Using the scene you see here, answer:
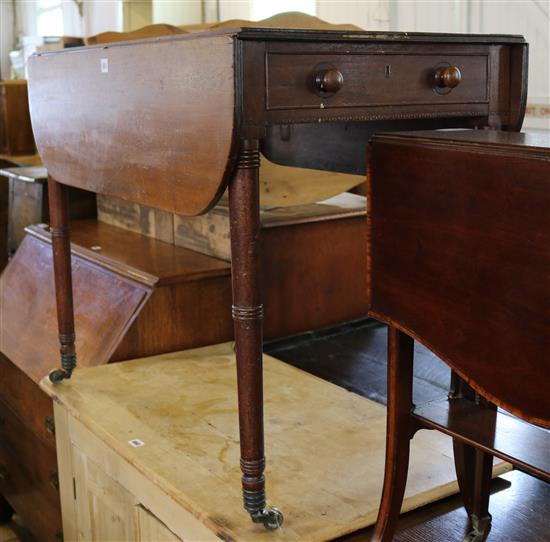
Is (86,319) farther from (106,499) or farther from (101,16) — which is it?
(101,16)

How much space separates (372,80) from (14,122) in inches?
181

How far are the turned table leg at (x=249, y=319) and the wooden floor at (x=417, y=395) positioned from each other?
193 millimetres

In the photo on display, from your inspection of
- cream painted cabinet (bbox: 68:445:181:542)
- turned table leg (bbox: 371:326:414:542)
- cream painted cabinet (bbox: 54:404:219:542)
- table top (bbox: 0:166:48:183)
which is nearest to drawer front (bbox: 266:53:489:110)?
turned table leg (bbox: 371:326:414:542)

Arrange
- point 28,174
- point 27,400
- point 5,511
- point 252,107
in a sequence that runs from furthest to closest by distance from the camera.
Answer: point 28,174, point 5,511, point 27,400, point 252,107

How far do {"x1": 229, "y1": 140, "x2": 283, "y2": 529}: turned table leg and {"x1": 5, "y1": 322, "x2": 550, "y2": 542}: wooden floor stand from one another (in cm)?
19

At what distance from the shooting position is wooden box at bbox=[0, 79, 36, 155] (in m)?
5.57

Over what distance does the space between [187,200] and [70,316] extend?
0.98 metres

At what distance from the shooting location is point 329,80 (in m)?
1.40

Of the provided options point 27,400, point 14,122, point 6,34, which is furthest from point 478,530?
point 6,34

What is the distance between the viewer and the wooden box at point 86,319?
2.45 metres

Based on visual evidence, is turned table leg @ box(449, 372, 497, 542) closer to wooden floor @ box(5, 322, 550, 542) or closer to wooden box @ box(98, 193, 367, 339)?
wooden floor @ box(5, 322, 550, 542)

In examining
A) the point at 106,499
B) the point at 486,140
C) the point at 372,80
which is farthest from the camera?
the point at 106,499

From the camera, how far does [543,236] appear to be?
1.05m

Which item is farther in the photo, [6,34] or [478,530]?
[6,34]
